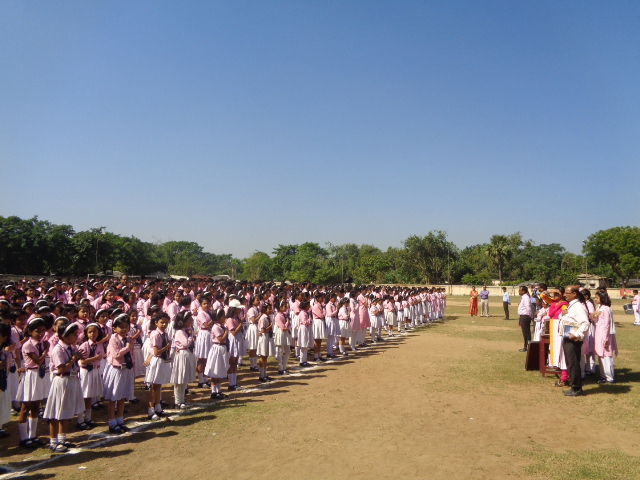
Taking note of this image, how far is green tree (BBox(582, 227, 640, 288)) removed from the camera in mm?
50344

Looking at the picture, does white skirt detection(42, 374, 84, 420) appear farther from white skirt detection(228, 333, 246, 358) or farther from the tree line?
the tree line

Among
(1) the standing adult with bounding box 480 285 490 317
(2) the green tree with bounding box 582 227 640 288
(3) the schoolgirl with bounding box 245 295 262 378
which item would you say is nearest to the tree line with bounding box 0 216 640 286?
(2) the green tree with bounding box 582 227 640 288

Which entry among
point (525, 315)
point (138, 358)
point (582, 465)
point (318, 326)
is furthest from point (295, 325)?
point (582, 465)

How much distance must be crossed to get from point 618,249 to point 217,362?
5620 cm

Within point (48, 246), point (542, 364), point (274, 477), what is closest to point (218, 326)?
point (274, 477)

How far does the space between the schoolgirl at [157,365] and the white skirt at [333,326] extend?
6.93 m

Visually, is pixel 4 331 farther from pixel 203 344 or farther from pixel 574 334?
pixel 574 334

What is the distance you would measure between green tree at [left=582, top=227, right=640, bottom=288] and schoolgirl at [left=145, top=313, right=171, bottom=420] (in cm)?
5558

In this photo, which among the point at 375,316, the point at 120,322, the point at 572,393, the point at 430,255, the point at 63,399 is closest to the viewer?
the point at 63,399

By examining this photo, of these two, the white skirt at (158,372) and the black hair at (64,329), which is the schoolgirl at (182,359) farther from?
the black hair at (64,329)

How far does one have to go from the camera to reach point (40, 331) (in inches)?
Answer: 261

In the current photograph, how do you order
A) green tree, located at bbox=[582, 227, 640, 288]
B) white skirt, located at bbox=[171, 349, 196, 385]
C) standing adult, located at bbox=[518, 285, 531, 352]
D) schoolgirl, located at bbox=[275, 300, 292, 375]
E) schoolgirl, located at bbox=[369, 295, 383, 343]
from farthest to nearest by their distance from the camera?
green tree, located at bbox=[582, 227, 640, 288]
schoolgirl, located at bbox=[369, 295, 383, 343]
standing adult, located at bbox=[518, 285, 531, 352]
schoolgirl, located at bbox=[275, 300, 292, 375]
white skirt, located at bbox=[171, 349, 196, 385]

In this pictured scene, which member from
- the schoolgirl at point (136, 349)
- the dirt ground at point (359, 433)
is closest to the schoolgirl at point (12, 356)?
the dirt ground at point (359, 433)

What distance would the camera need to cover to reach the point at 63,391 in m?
6.20
